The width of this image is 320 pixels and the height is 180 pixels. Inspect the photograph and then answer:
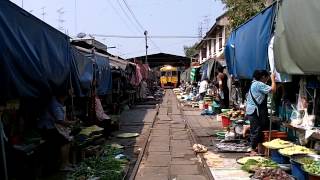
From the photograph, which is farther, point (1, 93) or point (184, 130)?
point (184, 130)

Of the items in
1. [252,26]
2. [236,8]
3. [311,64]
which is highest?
[236,8]

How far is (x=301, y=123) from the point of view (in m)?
9.45

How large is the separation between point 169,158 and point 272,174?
12.5ft

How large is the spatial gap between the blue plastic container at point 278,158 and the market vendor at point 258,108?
4.36 ft

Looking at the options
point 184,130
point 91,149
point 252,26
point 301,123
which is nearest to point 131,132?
point 184,130

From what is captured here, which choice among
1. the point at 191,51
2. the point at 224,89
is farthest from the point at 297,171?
the point at 191,51

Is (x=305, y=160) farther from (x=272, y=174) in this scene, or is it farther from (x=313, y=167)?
(x=272, y=174)

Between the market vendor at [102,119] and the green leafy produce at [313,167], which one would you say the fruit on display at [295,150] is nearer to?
the green leafy produce at [313,167]

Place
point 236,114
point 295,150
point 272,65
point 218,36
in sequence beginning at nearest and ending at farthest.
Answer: point 295,150 < point 272,65 < point 236,114 < point 218,36

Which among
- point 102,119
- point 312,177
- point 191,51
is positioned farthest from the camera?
point 191,51

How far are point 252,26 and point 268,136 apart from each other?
313 centimetres

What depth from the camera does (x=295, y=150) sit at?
9039 mm

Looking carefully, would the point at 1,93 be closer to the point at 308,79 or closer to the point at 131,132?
the point at 308,79

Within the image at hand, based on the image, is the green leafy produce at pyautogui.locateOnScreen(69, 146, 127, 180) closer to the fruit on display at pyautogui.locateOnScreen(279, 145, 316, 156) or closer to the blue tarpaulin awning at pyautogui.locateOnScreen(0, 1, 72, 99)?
the blue tarpaulin awning at pyautogui.locateOnScreen(0, 1, 72, 99)
